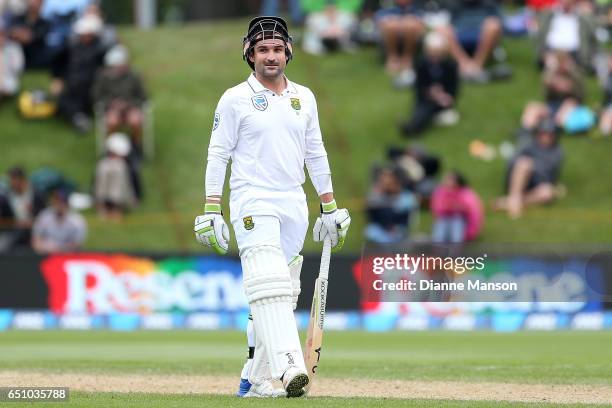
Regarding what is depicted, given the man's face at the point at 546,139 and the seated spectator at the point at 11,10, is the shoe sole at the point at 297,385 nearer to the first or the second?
the man's face at the point at 546,139

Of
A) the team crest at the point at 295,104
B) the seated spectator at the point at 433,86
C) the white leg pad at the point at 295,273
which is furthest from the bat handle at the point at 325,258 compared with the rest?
the seated spectator at the point at 433,86

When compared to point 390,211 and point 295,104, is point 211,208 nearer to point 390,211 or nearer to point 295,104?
point 295,104

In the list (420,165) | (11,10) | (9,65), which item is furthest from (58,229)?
(11,10)

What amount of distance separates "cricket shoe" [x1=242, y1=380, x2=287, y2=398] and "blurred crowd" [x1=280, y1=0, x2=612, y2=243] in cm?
1128

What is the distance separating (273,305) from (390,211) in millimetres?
11797

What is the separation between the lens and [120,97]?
22.1 meters

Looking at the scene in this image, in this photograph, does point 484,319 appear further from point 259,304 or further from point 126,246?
point 259,304

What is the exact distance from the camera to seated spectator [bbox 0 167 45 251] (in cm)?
2033

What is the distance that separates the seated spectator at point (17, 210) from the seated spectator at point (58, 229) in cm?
46

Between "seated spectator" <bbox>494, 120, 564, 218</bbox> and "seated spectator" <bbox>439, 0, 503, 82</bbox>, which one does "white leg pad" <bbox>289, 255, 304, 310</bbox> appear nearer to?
"seated spectator" <bbox>494, 120, 564, 218</bbox>

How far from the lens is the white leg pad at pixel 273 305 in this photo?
8.45 metres

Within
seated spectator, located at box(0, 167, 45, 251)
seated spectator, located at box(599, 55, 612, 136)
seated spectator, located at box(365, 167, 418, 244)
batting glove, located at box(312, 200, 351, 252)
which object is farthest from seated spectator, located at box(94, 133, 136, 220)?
batting glove, located at box(312, 200, 351, 252)

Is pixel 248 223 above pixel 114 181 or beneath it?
beneath

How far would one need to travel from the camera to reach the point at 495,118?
23.5 m
